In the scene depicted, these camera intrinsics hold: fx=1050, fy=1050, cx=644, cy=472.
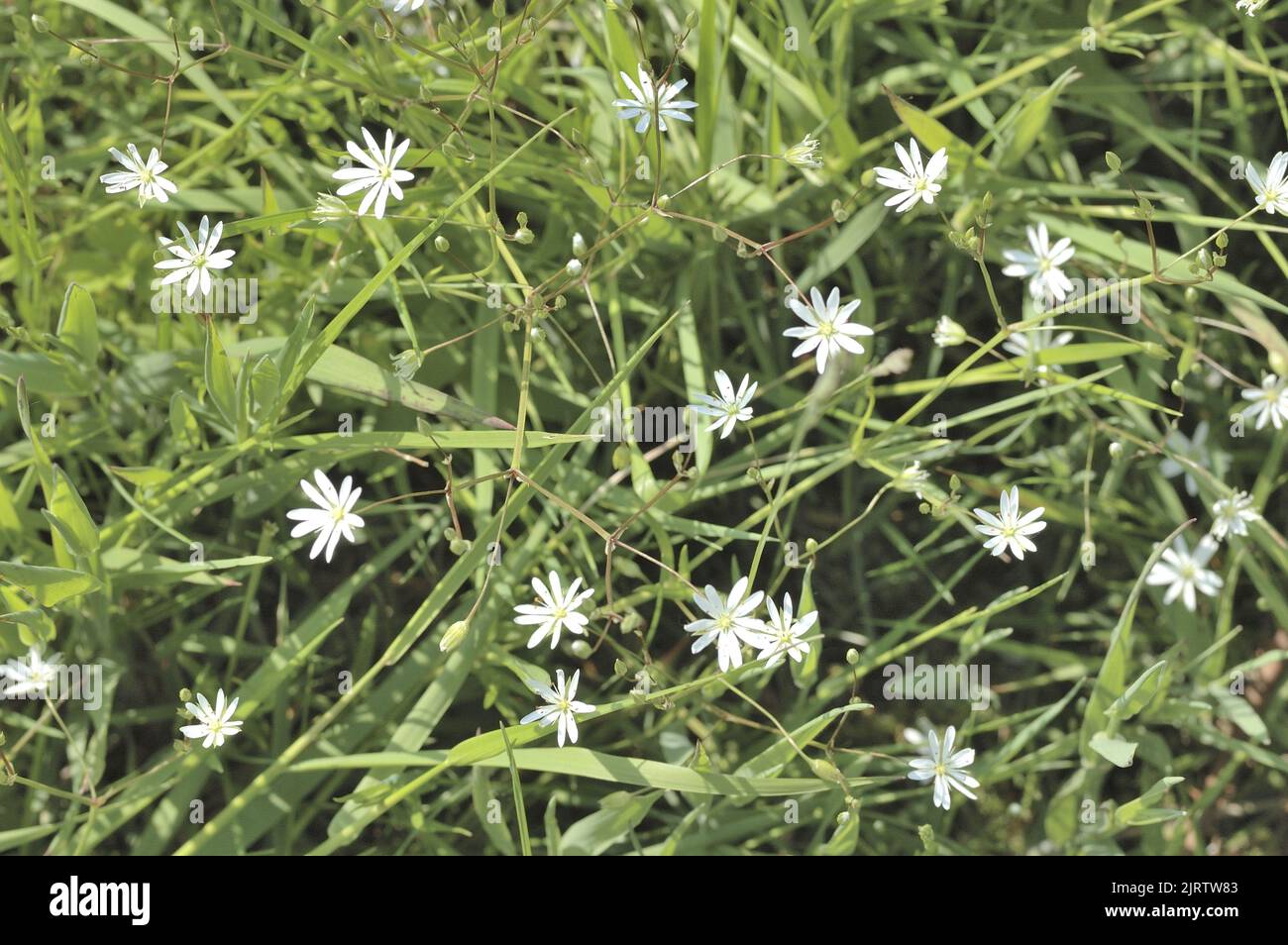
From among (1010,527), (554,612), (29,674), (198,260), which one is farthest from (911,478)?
(29,674)

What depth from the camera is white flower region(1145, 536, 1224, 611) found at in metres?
1.57

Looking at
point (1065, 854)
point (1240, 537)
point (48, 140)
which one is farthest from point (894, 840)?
point (48, 140)

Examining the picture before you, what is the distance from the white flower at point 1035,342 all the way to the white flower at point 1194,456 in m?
0.23

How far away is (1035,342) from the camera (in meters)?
1.51

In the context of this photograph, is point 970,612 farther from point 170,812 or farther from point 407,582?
point 170,812

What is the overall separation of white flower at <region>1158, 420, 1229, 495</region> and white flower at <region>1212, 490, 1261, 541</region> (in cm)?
11

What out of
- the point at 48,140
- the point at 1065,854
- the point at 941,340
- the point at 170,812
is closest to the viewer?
the point at 941,340

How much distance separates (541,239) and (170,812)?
0.99 metres

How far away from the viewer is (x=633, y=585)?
5.16 ft

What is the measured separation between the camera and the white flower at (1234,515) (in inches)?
57.2

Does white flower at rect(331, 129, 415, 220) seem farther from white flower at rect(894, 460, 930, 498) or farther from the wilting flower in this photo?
white flower at rect(894, 460, 930, 498)

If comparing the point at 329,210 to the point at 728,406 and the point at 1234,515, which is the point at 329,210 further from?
the point at 1234,515

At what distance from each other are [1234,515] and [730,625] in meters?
0.75

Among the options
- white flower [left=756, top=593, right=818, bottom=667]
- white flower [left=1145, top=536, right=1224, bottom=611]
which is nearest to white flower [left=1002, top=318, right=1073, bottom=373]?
white flower [left=1145, top=536, right=1224, bottom=611]
